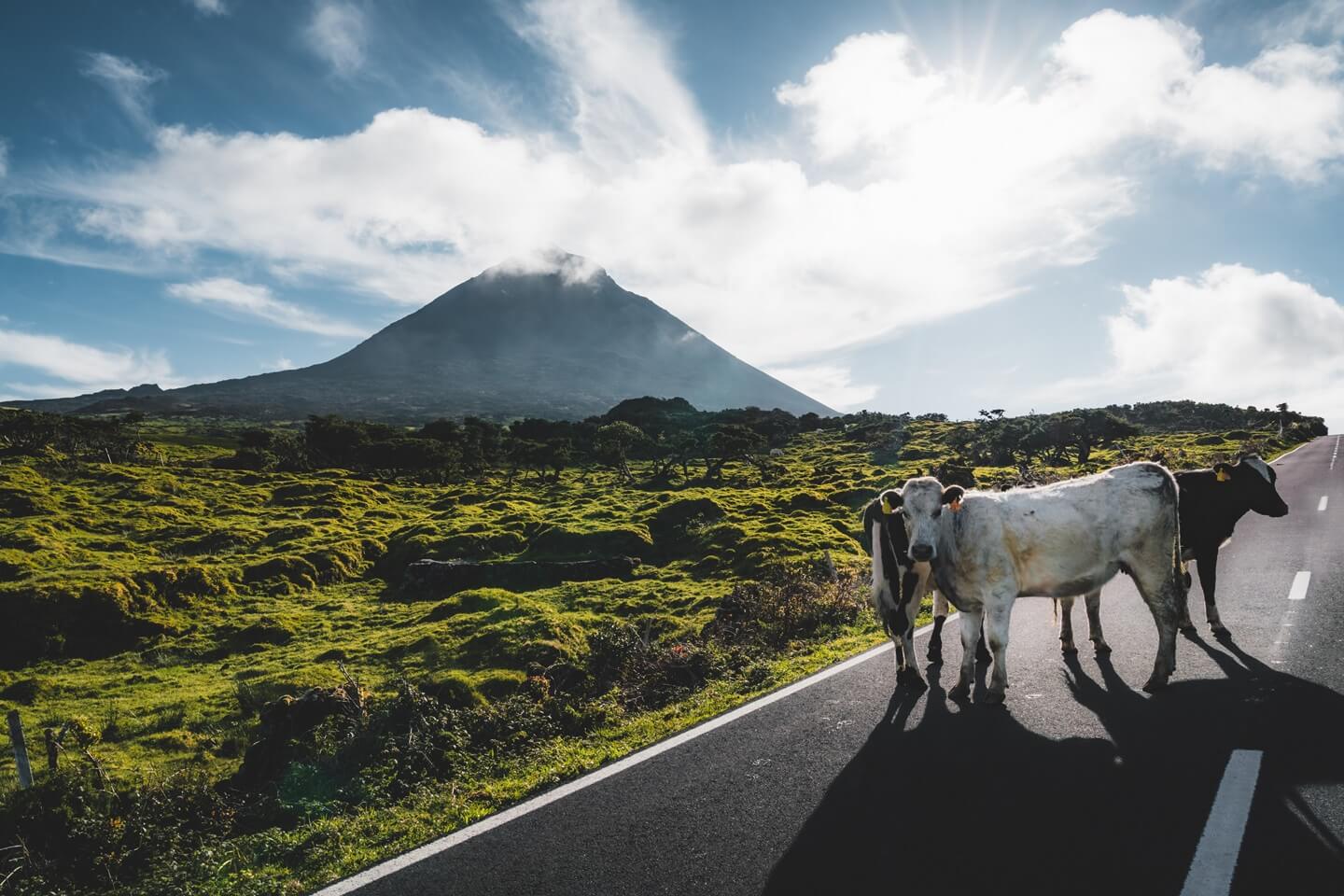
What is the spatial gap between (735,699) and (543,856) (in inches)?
152

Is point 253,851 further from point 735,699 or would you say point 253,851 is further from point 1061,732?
point 1061,732

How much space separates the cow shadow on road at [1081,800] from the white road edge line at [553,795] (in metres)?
1.64

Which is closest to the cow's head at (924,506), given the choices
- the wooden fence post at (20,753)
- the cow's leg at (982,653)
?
the cow's leg at (982,653)

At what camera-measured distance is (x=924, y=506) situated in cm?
762

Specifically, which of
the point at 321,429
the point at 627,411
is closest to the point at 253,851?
the point at 321,429

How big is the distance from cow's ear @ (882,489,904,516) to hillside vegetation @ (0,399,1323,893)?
285 cm

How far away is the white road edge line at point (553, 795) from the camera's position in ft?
16.8

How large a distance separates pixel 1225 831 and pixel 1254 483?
7.81 metres

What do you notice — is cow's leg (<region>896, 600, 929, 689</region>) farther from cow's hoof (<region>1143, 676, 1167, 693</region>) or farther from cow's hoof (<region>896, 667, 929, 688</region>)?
cow's hoof (<region>1143, 676, 1167, 693</region>)

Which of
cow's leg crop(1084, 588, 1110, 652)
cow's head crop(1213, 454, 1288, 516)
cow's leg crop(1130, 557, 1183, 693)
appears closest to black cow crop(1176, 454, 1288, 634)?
cow's head crop(1213, 454, 1288, 516)

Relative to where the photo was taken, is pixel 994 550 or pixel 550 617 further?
pixel 550 617

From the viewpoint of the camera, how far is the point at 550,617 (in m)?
19.3

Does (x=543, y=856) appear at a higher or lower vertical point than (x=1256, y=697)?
lower

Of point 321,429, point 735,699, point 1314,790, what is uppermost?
point 321,429
